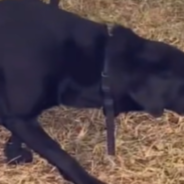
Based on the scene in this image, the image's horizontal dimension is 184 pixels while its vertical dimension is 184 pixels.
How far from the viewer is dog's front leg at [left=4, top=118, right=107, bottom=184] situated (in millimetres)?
2482

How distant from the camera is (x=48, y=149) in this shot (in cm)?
250

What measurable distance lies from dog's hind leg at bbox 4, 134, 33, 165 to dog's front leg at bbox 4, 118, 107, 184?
278 mm

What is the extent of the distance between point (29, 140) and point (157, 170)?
54 cm

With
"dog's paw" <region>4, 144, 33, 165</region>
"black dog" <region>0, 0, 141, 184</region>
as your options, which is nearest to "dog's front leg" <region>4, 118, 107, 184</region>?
"black dog" <region>0, 0, 141, 184</region>

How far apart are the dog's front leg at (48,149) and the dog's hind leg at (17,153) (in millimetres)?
278

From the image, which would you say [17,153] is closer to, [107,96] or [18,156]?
[18,156]

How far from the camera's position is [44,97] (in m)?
2.46

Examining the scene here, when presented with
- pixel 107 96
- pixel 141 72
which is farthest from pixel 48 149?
pixel 141 72

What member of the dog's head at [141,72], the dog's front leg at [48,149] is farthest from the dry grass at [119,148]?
the dog's head at [141,72]

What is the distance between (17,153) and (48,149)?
0.32 metres

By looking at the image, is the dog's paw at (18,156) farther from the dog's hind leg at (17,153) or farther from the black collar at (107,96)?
the black collar at (107,96)

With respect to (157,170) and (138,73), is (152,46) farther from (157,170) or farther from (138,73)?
(157,170)

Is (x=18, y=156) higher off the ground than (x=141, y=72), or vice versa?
(x=141, y=72)

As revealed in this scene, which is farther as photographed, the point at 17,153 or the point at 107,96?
the point at 17,153
